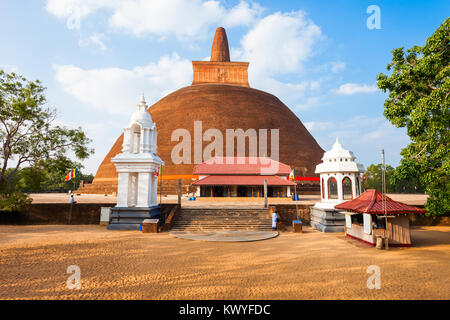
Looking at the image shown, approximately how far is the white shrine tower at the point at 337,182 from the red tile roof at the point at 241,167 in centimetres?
1523

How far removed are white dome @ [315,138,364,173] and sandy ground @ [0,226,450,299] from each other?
4.71 m

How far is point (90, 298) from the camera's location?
4.97 m

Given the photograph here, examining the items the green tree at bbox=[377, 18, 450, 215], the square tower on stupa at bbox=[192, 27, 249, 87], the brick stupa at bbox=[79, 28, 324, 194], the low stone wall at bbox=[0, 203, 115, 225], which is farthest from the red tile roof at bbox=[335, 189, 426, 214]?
the square tower on stupa at bbox=[192, 27, 249, 87]

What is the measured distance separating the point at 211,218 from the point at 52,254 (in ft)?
27.0

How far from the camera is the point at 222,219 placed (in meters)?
14.7

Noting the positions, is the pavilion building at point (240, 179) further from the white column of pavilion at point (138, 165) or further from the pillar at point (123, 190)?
the pillar at point (123, 190)

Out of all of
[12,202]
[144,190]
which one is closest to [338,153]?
[144,190]

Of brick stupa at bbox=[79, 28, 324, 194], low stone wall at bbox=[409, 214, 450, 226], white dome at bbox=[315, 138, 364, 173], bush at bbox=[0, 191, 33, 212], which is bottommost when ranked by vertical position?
low stone wall at bbox=[409, 214, 450, 226]

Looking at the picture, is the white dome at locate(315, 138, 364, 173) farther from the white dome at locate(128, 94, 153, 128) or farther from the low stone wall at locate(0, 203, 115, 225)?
the low stone wall at locate(0, 203, 115, 225)

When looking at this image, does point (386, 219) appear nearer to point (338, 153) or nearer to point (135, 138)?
point (338, 153)

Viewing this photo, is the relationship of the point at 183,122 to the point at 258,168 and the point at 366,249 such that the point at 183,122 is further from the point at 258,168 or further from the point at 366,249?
the point at 366,249

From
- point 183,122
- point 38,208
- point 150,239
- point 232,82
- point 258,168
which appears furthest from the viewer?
point 232,82

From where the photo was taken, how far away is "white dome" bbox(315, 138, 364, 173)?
14.0m
